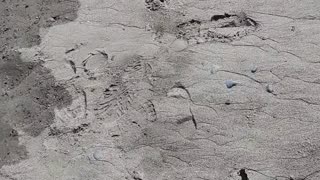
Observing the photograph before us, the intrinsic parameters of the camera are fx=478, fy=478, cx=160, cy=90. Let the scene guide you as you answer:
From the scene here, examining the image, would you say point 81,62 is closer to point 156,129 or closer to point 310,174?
point 156,129

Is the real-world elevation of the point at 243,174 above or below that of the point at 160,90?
below

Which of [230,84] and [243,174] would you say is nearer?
[243,174]

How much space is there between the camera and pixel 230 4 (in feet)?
12.1

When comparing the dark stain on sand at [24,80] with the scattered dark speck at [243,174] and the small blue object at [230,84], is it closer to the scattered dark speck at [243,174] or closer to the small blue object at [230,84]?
the small blue object at [230,84]

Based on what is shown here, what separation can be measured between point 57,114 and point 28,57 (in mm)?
571

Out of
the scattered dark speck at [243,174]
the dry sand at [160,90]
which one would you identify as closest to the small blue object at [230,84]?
the dry sand at [160,90]

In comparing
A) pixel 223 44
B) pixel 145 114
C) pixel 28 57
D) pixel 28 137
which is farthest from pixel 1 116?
pixel 223 44

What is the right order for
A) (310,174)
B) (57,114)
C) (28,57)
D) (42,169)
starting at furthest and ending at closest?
(28,57)
(57,114)
(42,169)
(310,174)

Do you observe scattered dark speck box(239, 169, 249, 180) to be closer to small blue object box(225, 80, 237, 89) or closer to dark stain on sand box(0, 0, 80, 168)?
small blue object box(225, 80, 237, 89)

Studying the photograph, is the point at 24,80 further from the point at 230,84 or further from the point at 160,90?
the point at 230,84

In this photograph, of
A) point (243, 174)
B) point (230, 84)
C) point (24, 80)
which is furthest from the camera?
point (24, 80)

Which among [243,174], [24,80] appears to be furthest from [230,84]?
[24,80]

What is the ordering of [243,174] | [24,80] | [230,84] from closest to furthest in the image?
[243,174]
[230,84]
[24,80]

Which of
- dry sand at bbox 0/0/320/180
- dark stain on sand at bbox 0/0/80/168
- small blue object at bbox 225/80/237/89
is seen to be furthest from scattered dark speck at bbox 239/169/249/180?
dark stain on sand at bbox 0/0/80/168
